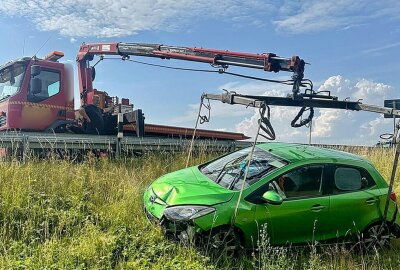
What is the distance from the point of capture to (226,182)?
598cm

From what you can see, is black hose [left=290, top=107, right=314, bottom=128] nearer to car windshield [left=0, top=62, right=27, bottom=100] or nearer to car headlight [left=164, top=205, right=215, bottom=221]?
car headlight [left=164, top=205, right=215, bottom=221]

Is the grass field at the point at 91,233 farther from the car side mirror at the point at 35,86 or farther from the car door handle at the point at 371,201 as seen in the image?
the car side mirror at the point at 35,86

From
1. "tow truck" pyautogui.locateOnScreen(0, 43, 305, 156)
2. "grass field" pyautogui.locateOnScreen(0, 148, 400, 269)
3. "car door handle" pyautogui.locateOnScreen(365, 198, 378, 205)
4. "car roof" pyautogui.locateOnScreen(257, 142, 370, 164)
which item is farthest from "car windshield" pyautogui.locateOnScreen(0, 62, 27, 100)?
"car door handle" pyautogui.locateOnScreen(365, 198, 378, 205)

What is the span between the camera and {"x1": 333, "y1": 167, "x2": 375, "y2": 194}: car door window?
20.5 ft

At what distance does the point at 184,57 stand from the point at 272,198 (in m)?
7.82

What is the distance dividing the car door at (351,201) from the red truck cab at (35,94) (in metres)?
8.25

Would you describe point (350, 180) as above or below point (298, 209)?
above

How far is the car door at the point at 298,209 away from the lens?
5660mm

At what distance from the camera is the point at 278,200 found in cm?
545

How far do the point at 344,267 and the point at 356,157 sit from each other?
1.97m

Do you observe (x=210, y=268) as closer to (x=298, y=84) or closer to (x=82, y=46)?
(x=298, y=84)

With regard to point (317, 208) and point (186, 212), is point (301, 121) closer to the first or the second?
point (317, 208)

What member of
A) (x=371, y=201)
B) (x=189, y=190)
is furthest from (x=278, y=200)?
(x=371, y=201)

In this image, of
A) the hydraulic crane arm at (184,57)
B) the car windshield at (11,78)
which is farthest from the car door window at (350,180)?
the car windshield at (11,78)
